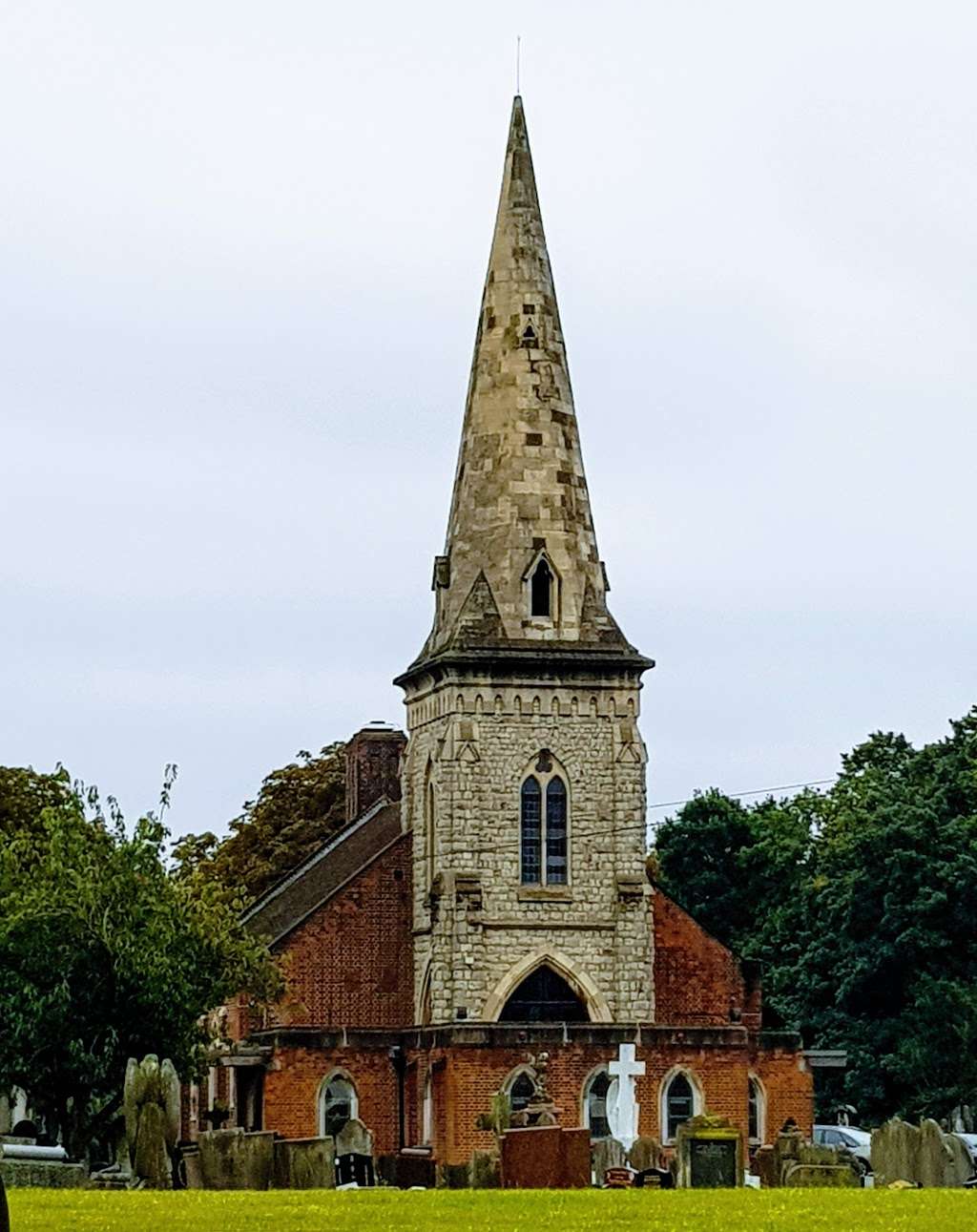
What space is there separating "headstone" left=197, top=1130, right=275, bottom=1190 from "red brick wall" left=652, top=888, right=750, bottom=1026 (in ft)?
94.0

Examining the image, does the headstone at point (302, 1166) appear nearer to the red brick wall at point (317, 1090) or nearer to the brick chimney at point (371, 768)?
the red brick wall at point (317, 1090)

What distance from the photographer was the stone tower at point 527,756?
6444 centimetres

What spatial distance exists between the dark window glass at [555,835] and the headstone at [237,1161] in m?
25.6

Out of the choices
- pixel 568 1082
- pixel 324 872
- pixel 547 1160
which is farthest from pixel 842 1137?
pixel 547 1160

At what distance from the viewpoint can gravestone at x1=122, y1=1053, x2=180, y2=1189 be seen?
4016 cm

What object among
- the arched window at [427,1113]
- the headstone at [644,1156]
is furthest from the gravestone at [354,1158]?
the arched window at [427,1113]

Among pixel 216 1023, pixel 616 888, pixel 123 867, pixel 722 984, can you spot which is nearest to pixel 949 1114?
pixel 722 984

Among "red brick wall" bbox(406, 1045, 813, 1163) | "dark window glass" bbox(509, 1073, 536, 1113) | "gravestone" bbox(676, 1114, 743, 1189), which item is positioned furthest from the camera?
"dark window glass" bbox(509, 1073, 536, 1113)

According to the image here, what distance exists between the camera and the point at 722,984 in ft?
223

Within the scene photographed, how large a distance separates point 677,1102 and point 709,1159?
23061mm

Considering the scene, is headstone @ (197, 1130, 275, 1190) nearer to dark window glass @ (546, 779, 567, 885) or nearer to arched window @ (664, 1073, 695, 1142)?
arched window @ (664, 1073, 695, 1142)

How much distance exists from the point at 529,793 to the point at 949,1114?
15817mm

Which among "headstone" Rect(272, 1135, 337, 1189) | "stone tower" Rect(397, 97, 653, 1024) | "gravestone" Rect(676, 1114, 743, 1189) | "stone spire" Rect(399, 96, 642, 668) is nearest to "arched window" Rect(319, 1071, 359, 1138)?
"stone tower" Rect(397, 97, 653, 1024)

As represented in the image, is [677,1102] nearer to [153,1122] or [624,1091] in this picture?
[624,1091]
